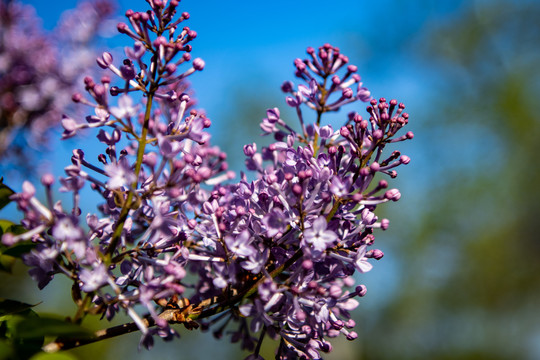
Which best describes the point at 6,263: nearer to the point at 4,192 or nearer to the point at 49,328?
the point at 4,192

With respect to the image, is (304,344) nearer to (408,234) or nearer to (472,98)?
(408,234)

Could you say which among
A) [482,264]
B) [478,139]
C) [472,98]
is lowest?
[482,264]

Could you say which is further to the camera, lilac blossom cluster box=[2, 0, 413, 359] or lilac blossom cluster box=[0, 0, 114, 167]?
lilac blossom cluster box=[0, 0, 114, 167]

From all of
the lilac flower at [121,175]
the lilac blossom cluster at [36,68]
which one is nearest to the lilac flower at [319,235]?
the lilac flower at [121,175]

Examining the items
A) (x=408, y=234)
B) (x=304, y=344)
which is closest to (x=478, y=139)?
(x=408, y=234)

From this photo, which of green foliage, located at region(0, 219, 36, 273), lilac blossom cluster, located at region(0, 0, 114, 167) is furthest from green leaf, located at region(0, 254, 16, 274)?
lilac blossom cluster, located at region(0, 0, 114, 167)

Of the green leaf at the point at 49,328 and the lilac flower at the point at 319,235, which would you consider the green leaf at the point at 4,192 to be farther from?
the lilac flower at the point at 319,235

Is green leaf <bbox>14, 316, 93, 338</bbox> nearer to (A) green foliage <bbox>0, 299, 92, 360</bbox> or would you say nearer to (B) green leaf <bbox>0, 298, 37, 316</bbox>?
(A) green foliage <bbox>0, 299, 92, 360</bbox>
